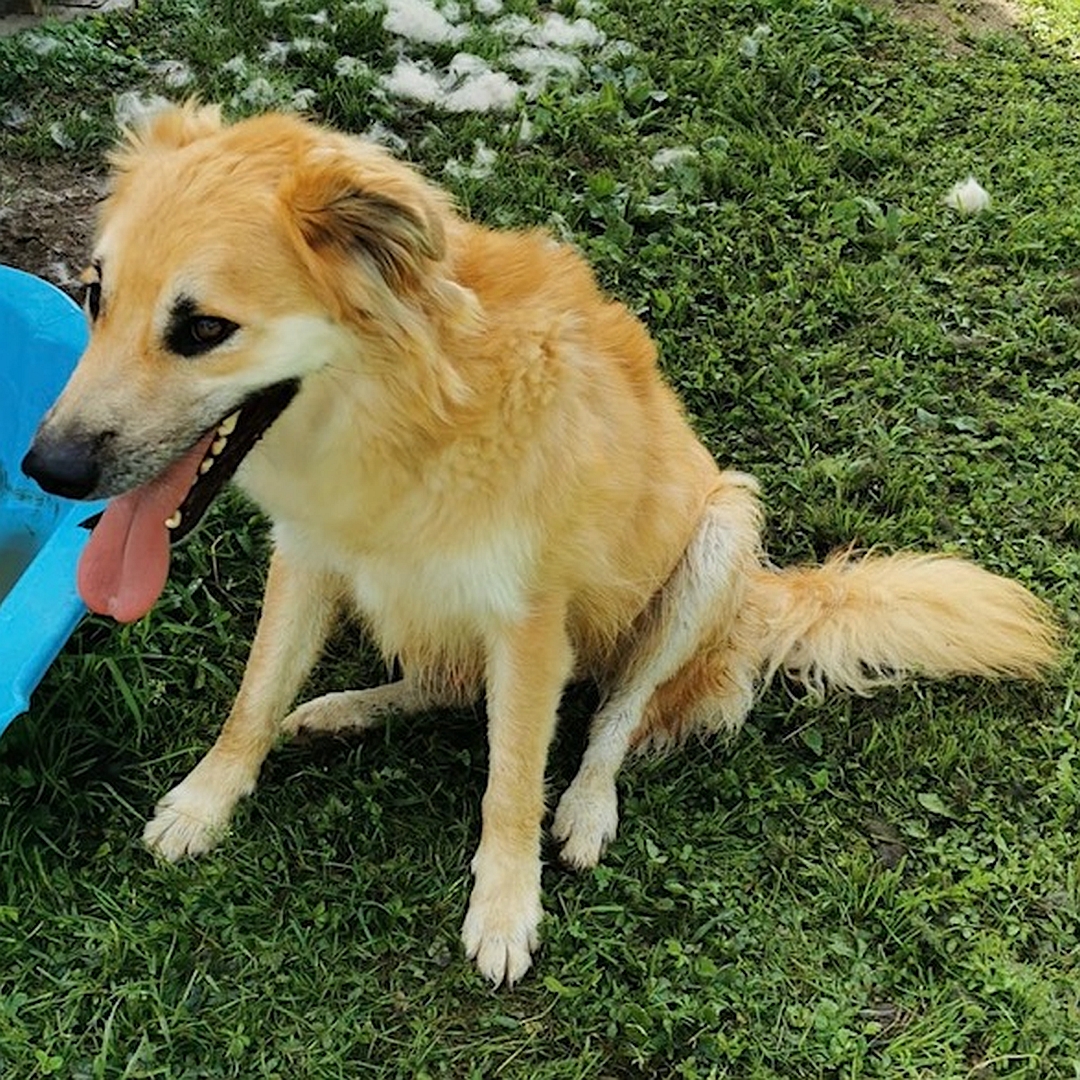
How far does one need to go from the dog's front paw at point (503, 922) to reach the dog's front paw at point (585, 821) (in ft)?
0.46

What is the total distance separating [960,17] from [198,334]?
4.87 metres

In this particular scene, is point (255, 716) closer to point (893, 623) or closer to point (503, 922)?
point (503, 922)

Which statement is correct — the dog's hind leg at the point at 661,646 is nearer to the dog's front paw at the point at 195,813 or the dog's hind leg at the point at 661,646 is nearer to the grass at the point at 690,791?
the grass at the point at 690,791

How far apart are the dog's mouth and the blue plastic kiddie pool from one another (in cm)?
18

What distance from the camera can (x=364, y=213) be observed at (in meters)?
1.98

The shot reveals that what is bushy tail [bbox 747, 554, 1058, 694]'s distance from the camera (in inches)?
121

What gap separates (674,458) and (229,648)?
1.19m

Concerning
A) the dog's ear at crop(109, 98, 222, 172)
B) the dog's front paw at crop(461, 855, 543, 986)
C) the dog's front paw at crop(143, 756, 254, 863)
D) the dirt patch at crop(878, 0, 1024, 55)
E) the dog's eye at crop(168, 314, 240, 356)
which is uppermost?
the dog's ear at crop(109, 98, 222, 172)

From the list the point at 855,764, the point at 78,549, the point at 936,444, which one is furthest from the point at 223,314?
the point at 936,444

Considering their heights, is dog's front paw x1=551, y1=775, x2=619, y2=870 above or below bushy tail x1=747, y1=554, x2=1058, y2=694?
below

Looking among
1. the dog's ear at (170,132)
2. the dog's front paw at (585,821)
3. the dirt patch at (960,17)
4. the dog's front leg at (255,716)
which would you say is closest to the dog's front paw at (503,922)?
the dog's front paw at (585,821)

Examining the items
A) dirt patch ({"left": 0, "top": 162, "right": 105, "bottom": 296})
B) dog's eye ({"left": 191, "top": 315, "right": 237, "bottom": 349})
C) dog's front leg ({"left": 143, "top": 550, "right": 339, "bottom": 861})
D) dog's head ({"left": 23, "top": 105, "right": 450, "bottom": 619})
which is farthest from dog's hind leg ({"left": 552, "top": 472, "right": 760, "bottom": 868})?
dirt patch ({"left": 0, "top": 162, "right": 105, "bottom": 296})

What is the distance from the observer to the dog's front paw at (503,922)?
2617 millimetres

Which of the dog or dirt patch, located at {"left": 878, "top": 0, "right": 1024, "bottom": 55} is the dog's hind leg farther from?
dirt patch, located at {"left": 878, "top": 0, "right": 1024, "bottom": 55}
